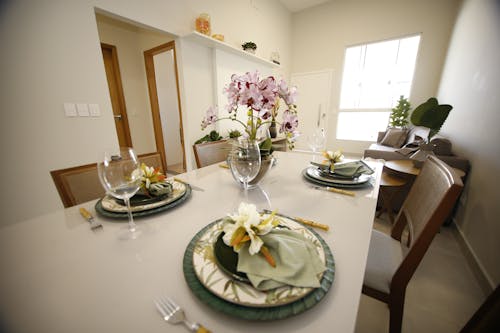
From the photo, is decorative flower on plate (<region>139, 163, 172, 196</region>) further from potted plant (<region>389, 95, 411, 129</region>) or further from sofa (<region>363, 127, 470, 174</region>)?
potted plant (<region>389, 95, 411, 129</region>)

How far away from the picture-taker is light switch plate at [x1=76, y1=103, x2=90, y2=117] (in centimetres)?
171

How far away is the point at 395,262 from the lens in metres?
0.89

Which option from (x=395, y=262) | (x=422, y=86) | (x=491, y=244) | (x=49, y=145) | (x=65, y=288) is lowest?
(x=491, y=244)

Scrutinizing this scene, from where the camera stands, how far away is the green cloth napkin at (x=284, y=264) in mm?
354

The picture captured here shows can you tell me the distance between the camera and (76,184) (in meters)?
0.87

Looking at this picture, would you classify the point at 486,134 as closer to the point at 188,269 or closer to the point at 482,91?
the point at 482,91

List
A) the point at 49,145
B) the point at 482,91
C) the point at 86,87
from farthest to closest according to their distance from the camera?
the point at 482,91, the point at 86,87, the point at 49,145

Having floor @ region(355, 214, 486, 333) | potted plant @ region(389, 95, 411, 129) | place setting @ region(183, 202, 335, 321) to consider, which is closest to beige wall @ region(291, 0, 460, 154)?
potted plant @ region(389, 95, 411, 129)

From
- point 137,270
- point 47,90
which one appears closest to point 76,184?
point 137,270

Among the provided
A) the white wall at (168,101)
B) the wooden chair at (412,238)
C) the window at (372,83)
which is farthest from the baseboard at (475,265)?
the white wall at (168,101)

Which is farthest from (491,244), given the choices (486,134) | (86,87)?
(86,87)

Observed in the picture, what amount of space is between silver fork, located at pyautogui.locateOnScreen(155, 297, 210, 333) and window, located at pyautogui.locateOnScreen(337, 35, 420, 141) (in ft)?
16.7

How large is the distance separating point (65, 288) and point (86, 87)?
Result: 1.96m

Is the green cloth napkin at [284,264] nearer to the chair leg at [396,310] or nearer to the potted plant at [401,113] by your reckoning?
the chair leg at [396,310]
